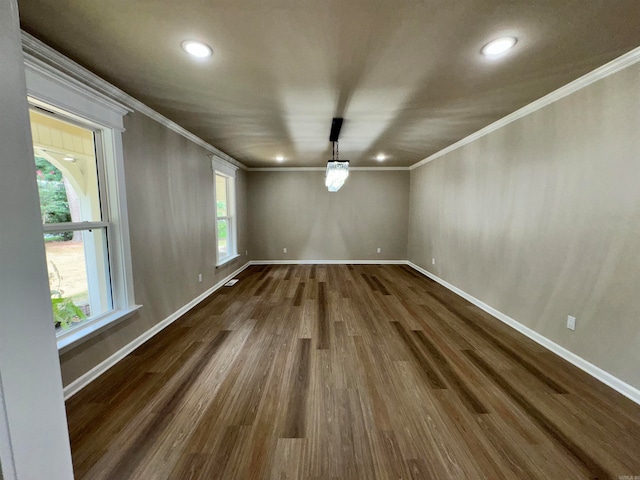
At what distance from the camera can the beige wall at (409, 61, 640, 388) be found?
177 cm

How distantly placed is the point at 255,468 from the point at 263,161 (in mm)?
4952

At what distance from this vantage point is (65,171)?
6.10 feet

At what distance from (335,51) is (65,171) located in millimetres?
2203

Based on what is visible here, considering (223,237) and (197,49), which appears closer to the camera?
(197,49)

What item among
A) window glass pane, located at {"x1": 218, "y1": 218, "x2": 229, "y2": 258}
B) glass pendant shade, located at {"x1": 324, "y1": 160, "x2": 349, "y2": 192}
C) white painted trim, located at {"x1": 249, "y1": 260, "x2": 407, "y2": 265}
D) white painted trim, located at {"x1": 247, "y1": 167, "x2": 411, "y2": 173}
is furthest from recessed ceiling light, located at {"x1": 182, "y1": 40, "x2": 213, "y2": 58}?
white painted trim, located at {"x1": 249, "y1": 260, "x2": 407, "y2": 265}

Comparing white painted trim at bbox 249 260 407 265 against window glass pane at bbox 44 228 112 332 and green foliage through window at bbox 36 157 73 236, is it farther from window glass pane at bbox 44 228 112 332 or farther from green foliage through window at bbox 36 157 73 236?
green foliage through window at bbox 36 157 73 236

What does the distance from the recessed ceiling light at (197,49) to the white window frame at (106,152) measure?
91cm

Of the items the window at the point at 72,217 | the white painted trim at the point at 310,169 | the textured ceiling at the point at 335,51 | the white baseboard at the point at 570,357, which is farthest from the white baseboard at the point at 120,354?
the white baseboard at the point at 570,357

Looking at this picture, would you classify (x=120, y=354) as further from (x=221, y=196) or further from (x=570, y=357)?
(x=570, y=357)

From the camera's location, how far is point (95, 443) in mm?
1398

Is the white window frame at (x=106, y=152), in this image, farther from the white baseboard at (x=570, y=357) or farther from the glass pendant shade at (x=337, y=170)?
the white baseboard at (x=570, y=357)

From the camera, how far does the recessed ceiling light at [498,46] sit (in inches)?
59.3

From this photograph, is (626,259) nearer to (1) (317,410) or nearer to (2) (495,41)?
(2) (495,41)

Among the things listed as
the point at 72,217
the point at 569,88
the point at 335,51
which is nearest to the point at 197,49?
the point at 335,51
